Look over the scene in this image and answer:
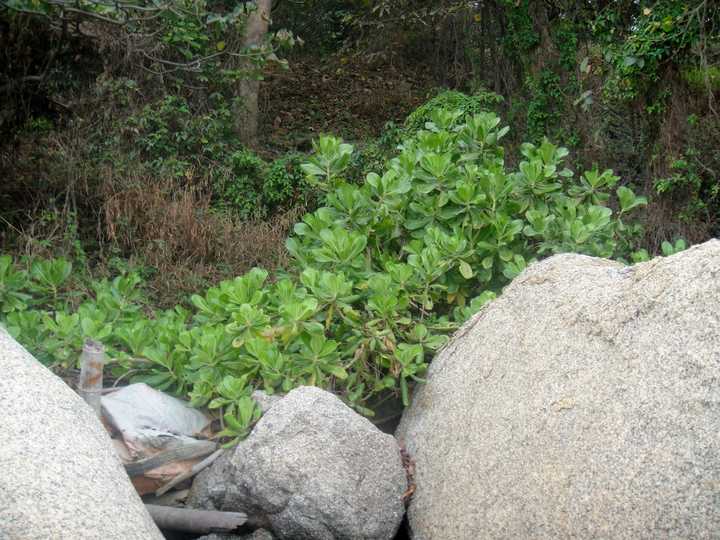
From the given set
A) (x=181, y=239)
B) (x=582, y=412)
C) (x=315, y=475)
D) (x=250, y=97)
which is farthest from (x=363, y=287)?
(x=250, y=97)

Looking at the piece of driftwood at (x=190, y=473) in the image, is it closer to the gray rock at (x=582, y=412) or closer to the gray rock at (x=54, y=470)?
the gray rock at (x=54, y=470)

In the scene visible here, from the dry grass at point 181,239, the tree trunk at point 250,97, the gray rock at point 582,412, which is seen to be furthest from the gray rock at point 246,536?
the tree trunk at point 250,97

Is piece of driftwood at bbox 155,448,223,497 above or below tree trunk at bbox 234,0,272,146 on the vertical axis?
below

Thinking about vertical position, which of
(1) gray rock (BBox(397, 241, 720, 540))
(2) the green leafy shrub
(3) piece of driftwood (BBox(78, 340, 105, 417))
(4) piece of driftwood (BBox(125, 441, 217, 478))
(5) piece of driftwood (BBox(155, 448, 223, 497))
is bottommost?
(5) piece of driftwood (BBox(155, 448, 223, 497))

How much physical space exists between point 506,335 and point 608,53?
501cm

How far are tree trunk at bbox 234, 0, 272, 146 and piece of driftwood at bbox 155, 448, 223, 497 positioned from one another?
698 cm

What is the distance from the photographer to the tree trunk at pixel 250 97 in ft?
34.0

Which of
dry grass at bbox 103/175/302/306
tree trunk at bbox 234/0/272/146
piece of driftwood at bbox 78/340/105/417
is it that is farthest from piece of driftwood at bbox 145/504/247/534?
tree trunk at bbox 234/0/272/146

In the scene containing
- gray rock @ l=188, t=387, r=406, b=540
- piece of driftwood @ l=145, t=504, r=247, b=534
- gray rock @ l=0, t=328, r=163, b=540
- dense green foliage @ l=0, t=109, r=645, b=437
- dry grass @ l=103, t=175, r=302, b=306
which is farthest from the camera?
dry grass @ l=103, t=175, r=302, b=306

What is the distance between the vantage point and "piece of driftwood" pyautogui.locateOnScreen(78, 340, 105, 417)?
3.79 meters

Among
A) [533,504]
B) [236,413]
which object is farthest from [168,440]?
[533,504]

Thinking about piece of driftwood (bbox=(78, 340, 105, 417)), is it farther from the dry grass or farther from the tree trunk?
the tree trunk

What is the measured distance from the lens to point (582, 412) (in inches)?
121

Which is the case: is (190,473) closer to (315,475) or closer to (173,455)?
(173,455)
